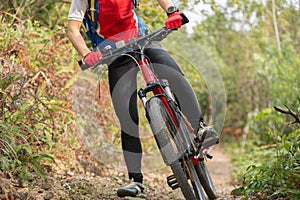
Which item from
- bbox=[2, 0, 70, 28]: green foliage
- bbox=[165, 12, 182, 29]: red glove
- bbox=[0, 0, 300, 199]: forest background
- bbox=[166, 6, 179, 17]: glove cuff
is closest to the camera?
bbox=[165, 12, 182, 29]: red glove

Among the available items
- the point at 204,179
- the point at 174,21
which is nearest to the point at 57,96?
the point at 204,179

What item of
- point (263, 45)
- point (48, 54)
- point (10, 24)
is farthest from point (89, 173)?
point (263, 45)

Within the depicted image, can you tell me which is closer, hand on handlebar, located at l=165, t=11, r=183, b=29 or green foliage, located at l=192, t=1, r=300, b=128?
hand on handlebar, located at l=165, t=11, r=183, b=29

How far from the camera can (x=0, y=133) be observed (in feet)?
11.2

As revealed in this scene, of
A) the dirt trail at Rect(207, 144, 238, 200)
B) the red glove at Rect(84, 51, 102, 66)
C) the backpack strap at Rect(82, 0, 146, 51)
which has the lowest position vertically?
the dirt trail at Rect(207, 144, 238, 200)

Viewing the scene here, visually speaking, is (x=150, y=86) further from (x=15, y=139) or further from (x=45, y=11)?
(x=45, y=11)

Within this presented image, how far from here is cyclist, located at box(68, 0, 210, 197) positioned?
Result: 141 inches

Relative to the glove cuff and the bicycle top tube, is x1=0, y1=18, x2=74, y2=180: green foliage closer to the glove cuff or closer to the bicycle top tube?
the bicycle top tube

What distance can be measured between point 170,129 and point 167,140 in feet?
0.59

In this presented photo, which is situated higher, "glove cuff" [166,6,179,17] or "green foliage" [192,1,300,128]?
"green foliage" [192,1,300,128]

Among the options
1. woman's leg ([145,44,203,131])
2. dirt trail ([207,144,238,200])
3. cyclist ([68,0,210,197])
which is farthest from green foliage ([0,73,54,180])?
dirt trail ([207,144,238,200])

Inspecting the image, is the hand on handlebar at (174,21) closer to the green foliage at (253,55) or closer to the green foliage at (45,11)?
the green foliage at (45,11)

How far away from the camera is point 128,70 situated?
145 inches

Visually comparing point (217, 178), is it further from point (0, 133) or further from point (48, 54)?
point (0, 133)
